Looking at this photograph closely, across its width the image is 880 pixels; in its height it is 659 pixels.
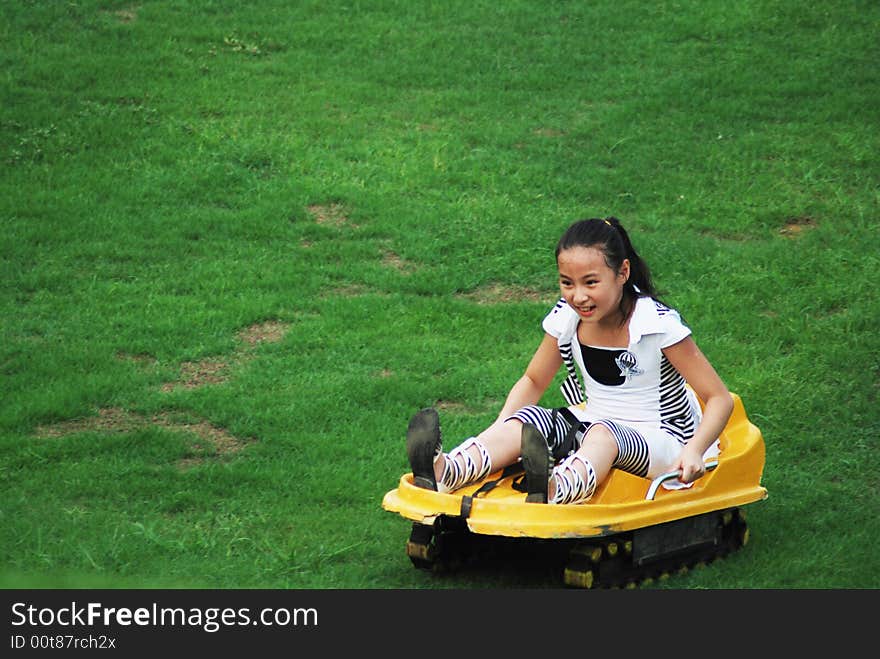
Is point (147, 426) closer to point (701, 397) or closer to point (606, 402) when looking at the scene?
point (606, 402)

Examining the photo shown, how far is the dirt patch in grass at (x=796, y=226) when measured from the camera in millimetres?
9773

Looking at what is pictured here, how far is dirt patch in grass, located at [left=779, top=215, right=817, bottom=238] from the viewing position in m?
9.77

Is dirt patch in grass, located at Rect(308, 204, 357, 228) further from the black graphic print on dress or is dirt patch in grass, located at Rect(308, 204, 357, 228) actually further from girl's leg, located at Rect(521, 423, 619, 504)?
girl's leg, located at Rect(521, 423, 619, 504)

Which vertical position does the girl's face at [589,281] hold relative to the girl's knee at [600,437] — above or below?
above

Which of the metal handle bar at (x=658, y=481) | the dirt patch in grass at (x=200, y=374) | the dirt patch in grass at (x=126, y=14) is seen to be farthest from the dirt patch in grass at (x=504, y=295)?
the dirt patch in grass at (x=126, y=14)

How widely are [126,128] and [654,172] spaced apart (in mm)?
4297

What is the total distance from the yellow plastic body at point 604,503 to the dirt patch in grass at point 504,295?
327cm

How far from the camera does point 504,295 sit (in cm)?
902

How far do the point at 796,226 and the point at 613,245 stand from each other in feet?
16.1

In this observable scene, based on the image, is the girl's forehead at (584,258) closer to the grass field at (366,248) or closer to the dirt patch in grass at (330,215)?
the grass field at (366,248)

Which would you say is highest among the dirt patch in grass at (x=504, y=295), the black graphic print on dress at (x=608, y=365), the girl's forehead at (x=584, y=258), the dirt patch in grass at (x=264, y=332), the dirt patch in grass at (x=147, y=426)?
the girl's forehead at (x=584, y=258)

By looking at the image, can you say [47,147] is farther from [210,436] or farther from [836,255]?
[836,255]

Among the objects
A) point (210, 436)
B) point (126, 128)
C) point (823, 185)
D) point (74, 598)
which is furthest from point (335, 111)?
point (74, 598)

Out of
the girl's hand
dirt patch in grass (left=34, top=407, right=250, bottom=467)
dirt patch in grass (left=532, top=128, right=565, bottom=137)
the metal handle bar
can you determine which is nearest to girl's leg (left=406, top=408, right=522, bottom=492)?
the metal handle bar
